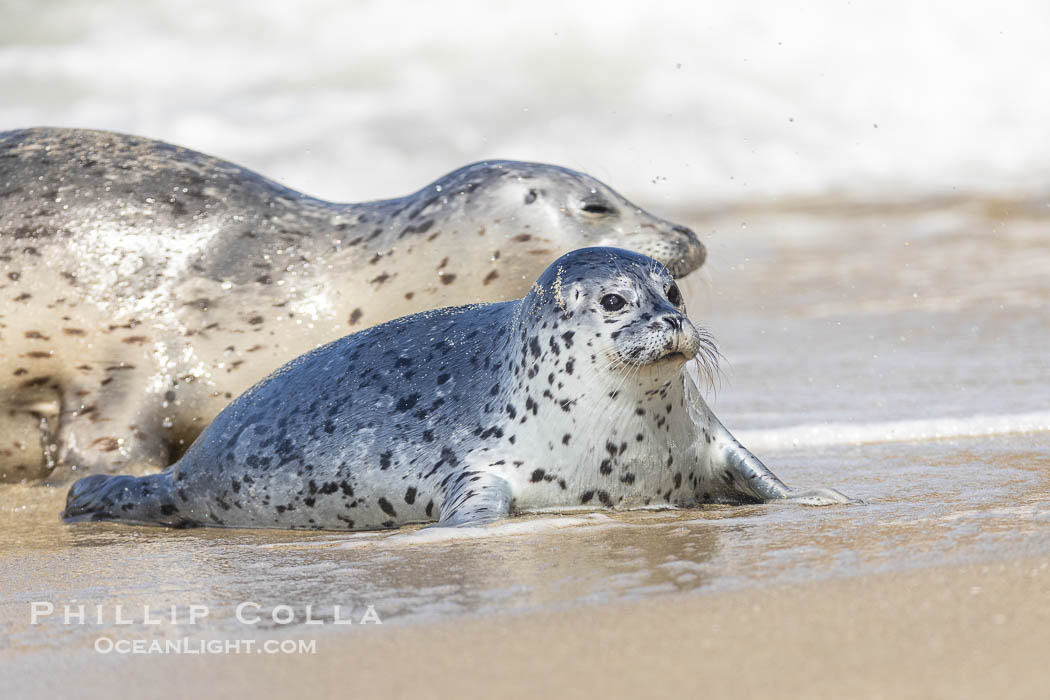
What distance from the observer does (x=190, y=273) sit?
19.9 ft

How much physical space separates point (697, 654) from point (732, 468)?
1.91m

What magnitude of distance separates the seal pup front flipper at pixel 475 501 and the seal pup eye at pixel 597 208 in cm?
228

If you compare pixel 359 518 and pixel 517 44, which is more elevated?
pixel 517 44

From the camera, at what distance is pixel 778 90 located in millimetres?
18391

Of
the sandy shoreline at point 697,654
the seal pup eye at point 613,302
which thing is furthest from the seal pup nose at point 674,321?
the sandy shoreline at point 697,654

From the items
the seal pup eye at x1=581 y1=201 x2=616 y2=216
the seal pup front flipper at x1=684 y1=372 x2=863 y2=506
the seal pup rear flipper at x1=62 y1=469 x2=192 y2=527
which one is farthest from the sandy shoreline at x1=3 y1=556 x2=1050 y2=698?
the seal pup eye at x1=581 y1=201 x2=616 y2=216

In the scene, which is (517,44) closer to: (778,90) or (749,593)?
(778,90)

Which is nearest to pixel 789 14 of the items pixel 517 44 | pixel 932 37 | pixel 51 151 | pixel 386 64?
pixel 932 37

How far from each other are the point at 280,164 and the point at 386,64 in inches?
132

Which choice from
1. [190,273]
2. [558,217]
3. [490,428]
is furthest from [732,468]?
[190,273]

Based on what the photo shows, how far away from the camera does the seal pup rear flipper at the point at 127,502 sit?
459 centimetres

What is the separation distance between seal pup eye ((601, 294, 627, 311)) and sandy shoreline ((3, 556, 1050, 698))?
4.53 ft

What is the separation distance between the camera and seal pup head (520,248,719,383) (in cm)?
374

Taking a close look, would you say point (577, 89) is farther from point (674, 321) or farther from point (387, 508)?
point (674, 321)
